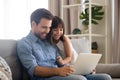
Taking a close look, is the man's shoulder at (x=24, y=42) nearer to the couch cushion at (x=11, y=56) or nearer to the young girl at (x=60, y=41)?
the couch cushion at (x=11, y=56)

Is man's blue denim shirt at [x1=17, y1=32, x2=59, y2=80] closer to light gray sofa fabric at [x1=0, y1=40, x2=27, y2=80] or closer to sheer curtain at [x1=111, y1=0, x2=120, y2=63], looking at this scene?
light gray sofa fabric at [x1=0, y1=40, x2=27, y2=80]

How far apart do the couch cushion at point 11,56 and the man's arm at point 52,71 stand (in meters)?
0.20

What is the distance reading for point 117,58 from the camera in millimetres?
3455

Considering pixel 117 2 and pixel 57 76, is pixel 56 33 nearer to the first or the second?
pixel 57 76

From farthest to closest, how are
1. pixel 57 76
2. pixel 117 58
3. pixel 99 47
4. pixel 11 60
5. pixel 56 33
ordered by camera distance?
1. pixel 99 47
2. pixel 117 58
3. pixel 56 33
4. pixel 11 60
5. pixel 57 76

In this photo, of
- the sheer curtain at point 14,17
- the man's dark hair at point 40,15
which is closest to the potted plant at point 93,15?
the sheer curtain at point 14,17

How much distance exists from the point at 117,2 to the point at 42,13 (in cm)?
167

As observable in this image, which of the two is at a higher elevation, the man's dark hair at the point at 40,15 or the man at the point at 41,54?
the man's dark hair at the point at 40,15

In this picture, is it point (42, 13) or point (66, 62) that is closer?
point (42, 13)

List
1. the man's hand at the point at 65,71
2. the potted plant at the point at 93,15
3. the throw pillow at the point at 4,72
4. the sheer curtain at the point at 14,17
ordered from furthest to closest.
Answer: the sheer curtain at the point at 14,17 → the potted plant at the point at 93,15 → the man's hand at the point at 65,71 → the throw pillow at the point at 4,72

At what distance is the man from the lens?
1862 millimetres

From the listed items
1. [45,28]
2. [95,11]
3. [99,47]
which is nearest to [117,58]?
[99,47]

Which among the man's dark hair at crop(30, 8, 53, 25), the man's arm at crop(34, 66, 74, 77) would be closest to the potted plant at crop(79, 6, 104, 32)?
the man's dark hair at crop(30, 8, 53, 25)

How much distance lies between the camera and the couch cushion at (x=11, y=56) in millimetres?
2020
